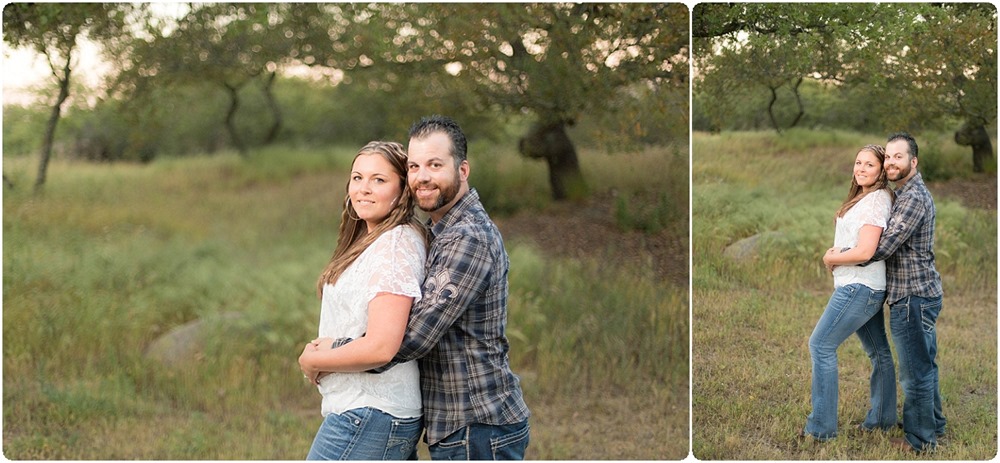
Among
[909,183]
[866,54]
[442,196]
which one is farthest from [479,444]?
[866,54]

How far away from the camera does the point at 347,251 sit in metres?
2.56

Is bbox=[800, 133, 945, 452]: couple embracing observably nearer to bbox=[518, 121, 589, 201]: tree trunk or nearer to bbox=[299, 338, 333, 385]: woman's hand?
bbox=[299, 338, 333, 385]: woman's hand

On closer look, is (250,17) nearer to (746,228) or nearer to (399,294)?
(746,228)

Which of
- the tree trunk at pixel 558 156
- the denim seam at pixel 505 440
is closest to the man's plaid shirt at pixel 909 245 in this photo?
the denim seam at pixel 505 440

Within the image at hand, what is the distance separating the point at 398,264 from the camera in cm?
239

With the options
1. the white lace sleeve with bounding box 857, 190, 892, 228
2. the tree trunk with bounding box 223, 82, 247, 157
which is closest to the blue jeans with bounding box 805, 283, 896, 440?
the white lace sleeve with bounding box 857, 190, 892, 228

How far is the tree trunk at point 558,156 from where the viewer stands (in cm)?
611

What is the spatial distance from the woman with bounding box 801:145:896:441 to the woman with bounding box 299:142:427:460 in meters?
1.84

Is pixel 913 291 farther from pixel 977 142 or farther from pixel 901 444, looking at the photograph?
pixel 977 142

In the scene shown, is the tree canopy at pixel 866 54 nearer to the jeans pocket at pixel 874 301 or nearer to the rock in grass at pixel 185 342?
the jeans pocket at pixel 874 301

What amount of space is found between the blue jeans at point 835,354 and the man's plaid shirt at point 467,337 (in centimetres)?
160

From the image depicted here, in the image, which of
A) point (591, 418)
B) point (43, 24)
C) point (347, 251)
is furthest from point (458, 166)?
point (43, 24)

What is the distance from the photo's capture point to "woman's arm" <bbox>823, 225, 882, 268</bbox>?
3.44 meters

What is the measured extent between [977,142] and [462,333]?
2.83m
